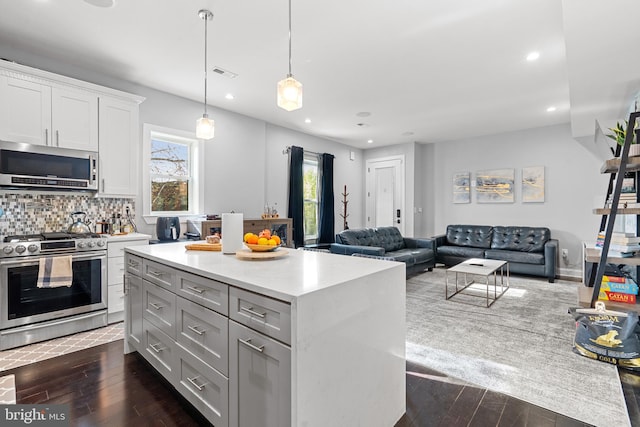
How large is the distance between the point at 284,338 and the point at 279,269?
50 cm

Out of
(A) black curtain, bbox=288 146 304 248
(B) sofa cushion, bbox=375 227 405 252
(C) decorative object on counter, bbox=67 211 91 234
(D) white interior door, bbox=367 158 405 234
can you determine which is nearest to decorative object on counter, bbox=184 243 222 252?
(C) decorative object on counter, bbox=67 211 91 234

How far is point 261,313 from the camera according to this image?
1.29 meters

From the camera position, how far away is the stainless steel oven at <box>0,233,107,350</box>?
2680mm

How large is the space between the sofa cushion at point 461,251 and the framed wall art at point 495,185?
1.27 metres

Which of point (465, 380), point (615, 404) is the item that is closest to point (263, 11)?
point (465, 380)

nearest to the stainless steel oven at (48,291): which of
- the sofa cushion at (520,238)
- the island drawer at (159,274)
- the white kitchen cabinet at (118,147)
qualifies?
the white kitchen cabinet at (118,147)

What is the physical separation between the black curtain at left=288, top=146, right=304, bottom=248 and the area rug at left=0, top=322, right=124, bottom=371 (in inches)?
134

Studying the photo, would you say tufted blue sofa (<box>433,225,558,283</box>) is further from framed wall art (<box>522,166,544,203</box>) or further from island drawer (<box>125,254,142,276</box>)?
island drawer (<box>125,254,142,276</box>)

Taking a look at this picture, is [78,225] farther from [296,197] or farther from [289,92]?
→ [296,197]

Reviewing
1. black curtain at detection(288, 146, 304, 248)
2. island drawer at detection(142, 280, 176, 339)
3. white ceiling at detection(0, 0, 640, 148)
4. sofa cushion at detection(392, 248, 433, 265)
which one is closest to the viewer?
island drawer at detection(142, 280, 176, 339)

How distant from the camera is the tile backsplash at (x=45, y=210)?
3119 millimetres

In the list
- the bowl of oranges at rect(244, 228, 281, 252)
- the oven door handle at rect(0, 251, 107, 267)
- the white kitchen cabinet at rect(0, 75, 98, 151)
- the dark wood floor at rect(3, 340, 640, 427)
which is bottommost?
the dark wood floor at rect(3, 340, 640, 427)

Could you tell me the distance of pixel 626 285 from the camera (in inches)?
105

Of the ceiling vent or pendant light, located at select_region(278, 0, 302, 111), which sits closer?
pendant light, located at select_region(278, 0, 302, 111)
